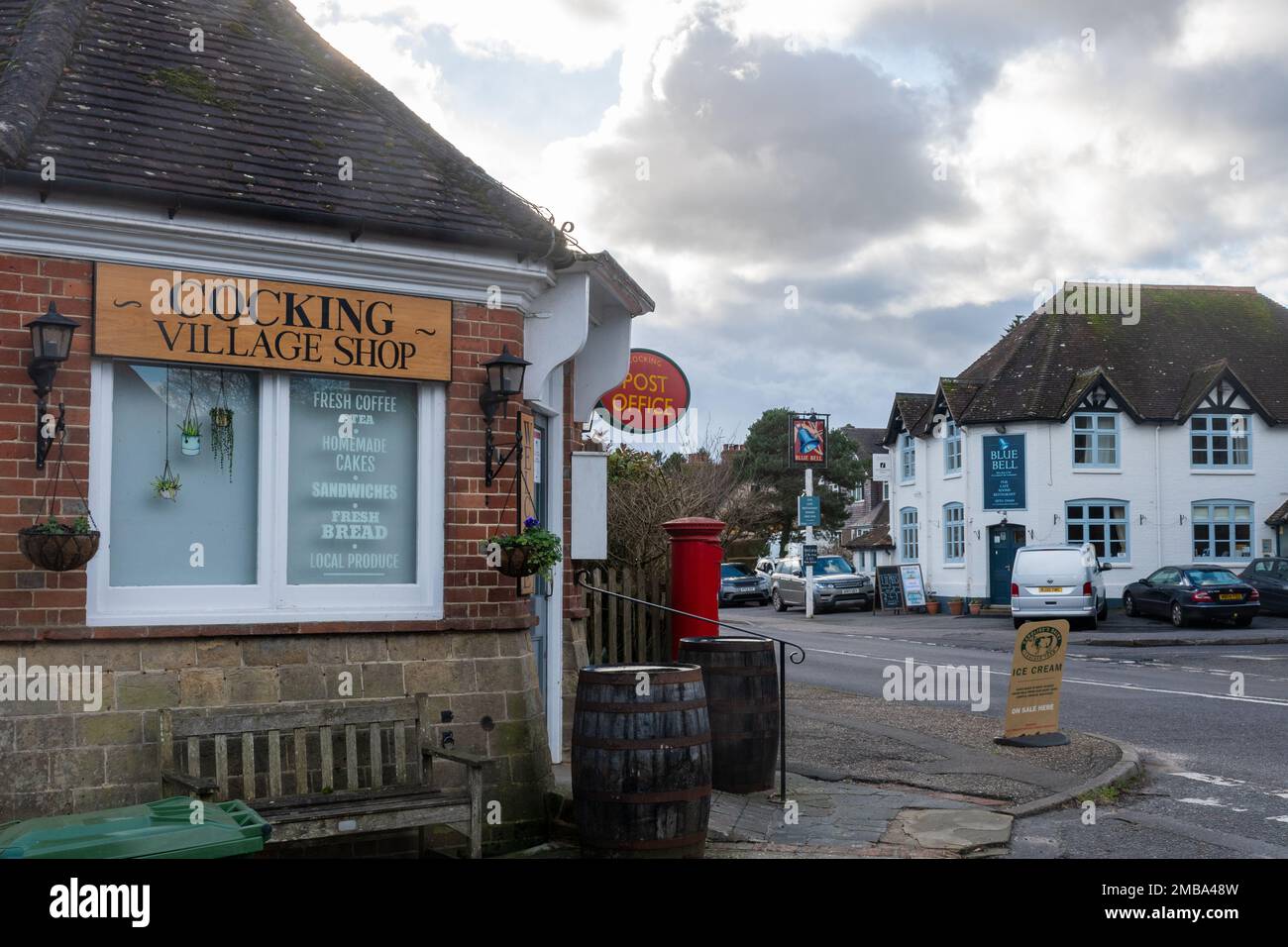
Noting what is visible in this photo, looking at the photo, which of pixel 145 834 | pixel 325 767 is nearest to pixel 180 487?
pixel 325 767

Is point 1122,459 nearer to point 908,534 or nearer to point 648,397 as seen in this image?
point 908,534

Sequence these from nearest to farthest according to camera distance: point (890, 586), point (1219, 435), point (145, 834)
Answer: point (145, 834) → point (1219, 435) → point (890, 586)

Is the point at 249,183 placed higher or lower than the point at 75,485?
higher

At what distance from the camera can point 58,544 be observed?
5.57 metres

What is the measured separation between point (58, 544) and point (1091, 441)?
104ft

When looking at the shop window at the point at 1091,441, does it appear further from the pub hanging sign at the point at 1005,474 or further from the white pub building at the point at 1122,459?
the pub hanging sign at the point at 1005,474

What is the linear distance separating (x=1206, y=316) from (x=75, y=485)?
37402mm

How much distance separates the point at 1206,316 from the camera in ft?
122

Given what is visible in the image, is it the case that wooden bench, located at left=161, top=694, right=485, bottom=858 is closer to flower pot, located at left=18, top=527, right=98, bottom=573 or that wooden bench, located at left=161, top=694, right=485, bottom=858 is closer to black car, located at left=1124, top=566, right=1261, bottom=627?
flower pot, located at left=18, top=527, right=98, bottom=573

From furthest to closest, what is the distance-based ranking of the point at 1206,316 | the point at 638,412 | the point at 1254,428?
1. the point at 1206,316
2. the point at 1254,428
3. the point at 638,412
